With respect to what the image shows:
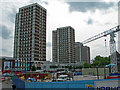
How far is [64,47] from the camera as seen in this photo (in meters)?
140

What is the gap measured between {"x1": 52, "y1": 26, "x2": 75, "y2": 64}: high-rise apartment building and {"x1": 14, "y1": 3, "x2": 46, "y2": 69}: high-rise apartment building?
43282 mm

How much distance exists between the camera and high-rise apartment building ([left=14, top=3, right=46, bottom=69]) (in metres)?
88.1

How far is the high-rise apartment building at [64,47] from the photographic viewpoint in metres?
136

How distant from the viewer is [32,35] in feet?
295

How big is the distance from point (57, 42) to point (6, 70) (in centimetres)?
8593

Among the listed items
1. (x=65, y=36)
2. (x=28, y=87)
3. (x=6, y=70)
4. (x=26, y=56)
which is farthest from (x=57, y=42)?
(x=28, y=87)

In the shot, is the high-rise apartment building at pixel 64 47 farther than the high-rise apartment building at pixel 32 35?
Yes

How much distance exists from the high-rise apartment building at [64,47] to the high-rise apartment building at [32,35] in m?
43.3

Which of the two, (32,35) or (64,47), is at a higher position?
(32,35)

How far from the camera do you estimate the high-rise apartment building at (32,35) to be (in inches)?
3469

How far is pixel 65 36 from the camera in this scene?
142 metres

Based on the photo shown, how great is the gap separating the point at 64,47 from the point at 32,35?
55820 millimetres

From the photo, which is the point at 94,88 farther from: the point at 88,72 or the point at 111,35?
the point at 111,35

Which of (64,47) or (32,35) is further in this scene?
(64,47)
